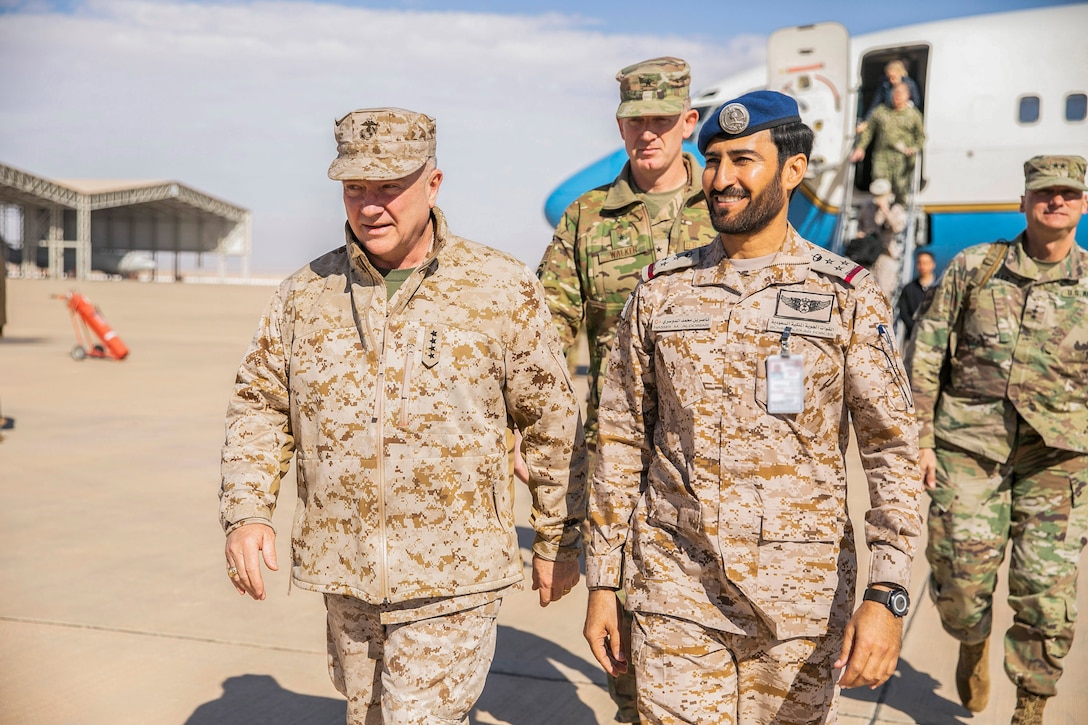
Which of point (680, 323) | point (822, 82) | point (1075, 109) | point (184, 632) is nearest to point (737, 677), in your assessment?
point (680, 323)

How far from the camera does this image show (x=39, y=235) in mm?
64938

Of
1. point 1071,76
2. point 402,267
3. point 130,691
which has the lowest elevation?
point 130,691

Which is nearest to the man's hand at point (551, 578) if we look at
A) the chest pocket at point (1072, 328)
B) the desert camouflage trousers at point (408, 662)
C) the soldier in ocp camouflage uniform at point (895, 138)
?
the desert camouflage trousers at point (408, 662)

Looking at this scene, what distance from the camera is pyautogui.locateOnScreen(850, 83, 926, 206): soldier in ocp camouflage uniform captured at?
12648 mm

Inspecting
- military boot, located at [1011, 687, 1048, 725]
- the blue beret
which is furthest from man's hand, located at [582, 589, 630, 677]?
military boot, located at [1011, 687, 1048, 725]

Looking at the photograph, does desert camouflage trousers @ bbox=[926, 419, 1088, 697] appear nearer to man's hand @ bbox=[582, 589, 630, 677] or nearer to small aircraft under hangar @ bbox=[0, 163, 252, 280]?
man's hand @ bbox=[582, 589, 630, 677]

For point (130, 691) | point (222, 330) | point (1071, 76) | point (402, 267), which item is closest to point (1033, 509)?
point (402, 267)

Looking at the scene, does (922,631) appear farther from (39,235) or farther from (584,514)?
(39,235)

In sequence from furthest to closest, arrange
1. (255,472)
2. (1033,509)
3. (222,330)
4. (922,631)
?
(222,330) < (922,631) < (1033,509) < (255,472)

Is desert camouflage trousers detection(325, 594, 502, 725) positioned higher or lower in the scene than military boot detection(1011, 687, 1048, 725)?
higher

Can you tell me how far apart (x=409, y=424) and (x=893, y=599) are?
122 cm

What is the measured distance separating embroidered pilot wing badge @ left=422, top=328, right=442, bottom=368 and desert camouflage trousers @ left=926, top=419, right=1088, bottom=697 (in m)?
2.52

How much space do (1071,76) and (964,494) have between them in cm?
1077

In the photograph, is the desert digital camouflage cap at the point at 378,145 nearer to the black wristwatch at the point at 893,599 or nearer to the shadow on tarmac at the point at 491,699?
the black wristwatch at the point at 893,599
